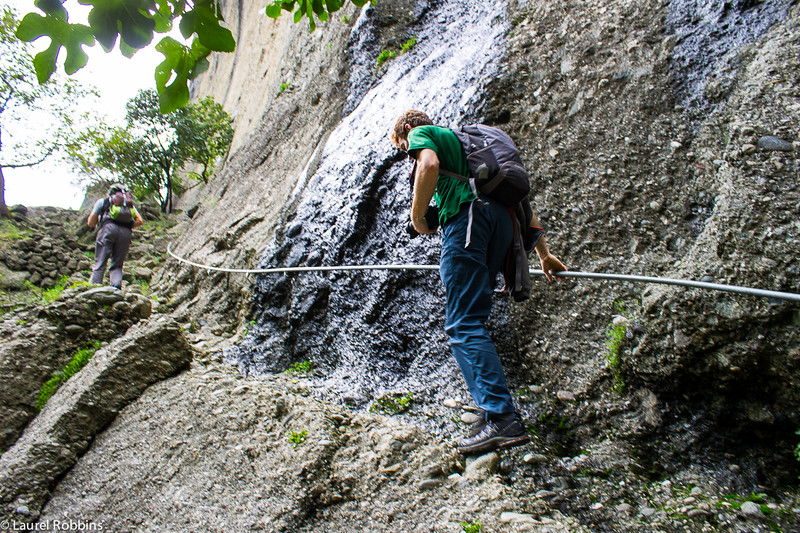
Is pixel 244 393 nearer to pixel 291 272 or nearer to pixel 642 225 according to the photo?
pixel 291 272

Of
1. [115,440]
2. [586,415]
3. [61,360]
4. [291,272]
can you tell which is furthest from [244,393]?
[586,415]

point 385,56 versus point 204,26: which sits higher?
point 385,56

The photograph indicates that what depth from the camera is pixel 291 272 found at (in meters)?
4.68

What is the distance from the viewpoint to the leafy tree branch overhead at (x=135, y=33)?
134 cm

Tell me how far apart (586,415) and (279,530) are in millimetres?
1793

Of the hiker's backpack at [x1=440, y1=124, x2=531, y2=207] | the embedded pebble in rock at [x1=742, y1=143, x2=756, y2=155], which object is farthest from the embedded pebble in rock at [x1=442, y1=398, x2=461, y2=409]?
the embedded pebble in rock at [x1=742, y1=143, x2=756, y2=155]

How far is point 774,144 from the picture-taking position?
2.52 m

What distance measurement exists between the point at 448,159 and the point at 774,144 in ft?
5.99

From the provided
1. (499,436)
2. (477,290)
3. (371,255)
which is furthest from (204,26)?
(371,255)

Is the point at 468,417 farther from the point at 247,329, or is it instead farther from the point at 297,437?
the point at 247,329

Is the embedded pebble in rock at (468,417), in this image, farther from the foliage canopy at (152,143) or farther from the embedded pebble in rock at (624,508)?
the foliage canopy at (152,143)

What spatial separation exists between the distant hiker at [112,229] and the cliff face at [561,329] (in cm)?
286

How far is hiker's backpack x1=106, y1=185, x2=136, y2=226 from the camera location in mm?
6781

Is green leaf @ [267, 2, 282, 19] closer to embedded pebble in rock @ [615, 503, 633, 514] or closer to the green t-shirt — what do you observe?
the green t-shirt
